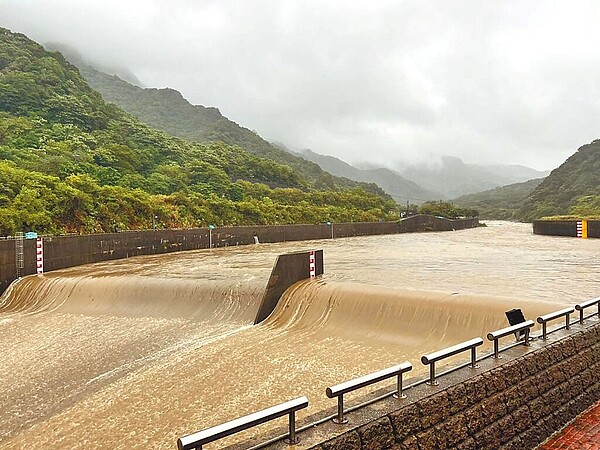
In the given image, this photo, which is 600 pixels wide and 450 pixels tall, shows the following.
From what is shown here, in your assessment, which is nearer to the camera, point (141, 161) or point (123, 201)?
point (123, 201)

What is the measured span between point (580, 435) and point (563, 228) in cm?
3589

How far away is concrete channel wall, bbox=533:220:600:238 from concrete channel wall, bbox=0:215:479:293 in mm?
14676

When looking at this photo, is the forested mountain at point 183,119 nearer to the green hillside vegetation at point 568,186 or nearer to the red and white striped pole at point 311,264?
the green hillside vegetation at point 568,186

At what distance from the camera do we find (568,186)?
8706 centimetres

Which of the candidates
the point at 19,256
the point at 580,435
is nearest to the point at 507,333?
the point at 580,435

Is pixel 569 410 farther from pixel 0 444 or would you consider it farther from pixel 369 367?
pixel 0 444

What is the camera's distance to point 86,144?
37.8m

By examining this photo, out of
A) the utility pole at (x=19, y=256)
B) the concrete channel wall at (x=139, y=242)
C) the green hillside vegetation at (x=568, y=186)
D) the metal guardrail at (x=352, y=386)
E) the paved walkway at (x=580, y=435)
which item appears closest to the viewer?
the metal guardrail at (x=352, y=386)

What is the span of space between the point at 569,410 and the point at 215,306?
743 cm

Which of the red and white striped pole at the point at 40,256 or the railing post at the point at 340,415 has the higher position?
the red and white striped pole at the point at 40,256

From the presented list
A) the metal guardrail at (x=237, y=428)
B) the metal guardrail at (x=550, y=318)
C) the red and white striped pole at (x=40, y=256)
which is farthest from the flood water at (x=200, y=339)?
the metal guardrail at (x=550, y=318)

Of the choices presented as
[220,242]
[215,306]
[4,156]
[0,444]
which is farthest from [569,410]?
[4,156]

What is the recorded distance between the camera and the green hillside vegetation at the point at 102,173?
19.6m

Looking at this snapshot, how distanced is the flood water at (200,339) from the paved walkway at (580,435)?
5.29ft
